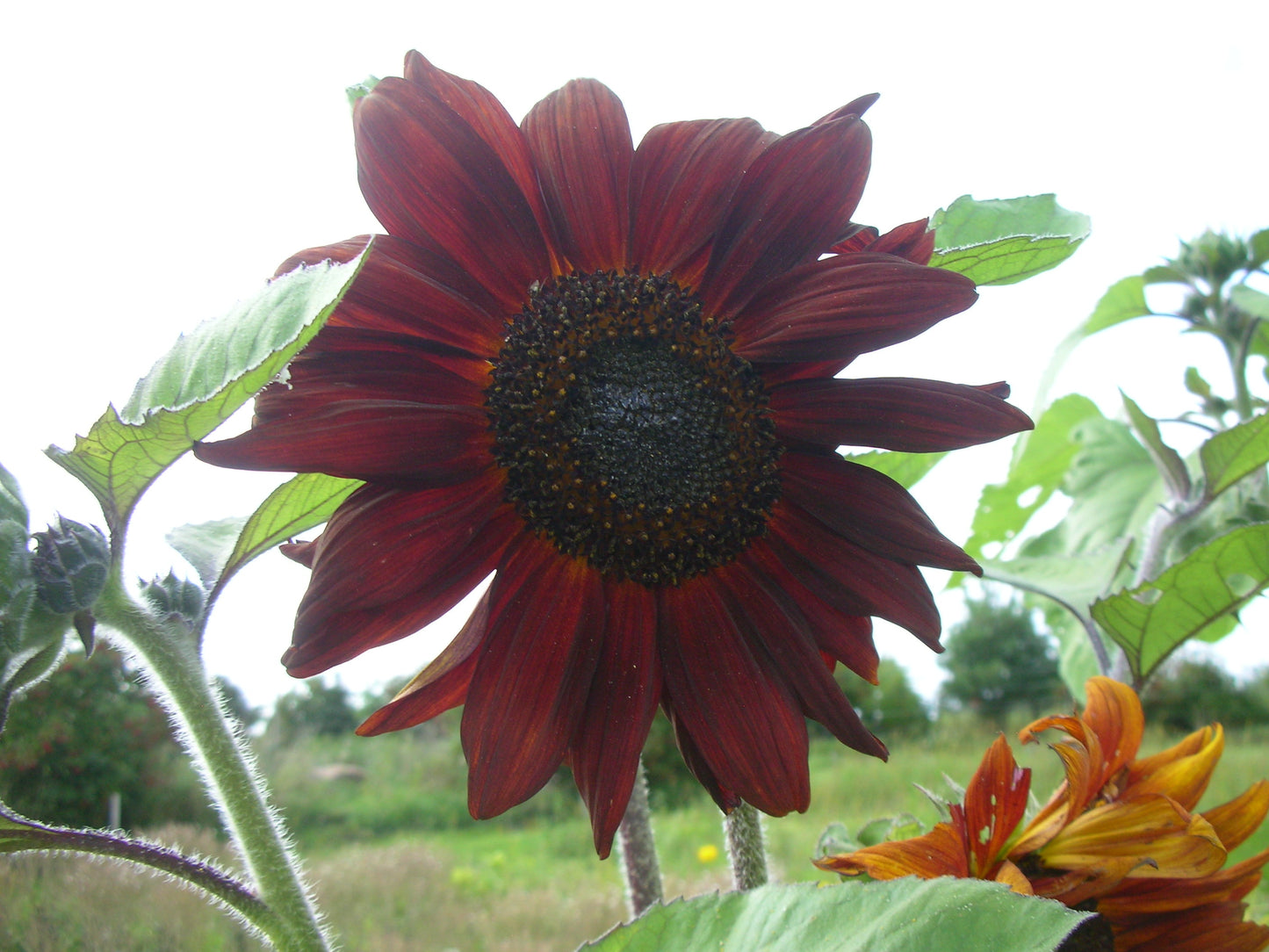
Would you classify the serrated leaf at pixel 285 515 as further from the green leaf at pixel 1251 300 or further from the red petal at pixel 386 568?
the green leaf at pixel 1251 300

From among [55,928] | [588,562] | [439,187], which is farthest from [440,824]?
[439,187]

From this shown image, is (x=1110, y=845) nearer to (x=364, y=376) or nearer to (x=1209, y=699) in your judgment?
(x=364, y=376)

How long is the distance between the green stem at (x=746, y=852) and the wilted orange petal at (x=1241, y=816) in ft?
0.74

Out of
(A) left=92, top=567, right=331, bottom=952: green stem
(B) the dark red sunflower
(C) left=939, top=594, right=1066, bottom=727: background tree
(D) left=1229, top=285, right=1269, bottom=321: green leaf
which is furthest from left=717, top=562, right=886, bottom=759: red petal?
(C) left=939, top=594, right=1066, bottom=727: background tree

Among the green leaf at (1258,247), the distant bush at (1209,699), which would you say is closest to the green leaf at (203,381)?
the green leaf at (1258,247)

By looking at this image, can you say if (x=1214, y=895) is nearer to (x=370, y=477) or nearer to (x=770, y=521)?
(x=770, y=521)

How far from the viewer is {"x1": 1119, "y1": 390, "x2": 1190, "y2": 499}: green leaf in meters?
0.74

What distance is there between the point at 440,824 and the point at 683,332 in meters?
0.95

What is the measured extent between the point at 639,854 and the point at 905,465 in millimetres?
278

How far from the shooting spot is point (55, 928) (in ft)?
1.67

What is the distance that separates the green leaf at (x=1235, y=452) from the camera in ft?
2.15

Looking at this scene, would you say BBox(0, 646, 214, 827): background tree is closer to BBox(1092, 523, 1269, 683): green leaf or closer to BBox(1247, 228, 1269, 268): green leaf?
BBox(1092, 523, 1269, 683): green leaf

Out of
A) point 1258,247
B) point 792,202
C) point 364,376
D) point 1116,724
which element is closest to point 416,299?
point 364,376

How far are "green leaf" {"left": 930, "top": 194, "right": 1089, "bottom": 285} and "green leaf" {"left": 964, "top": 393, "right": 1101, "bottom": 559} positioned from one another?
2.11 ft
